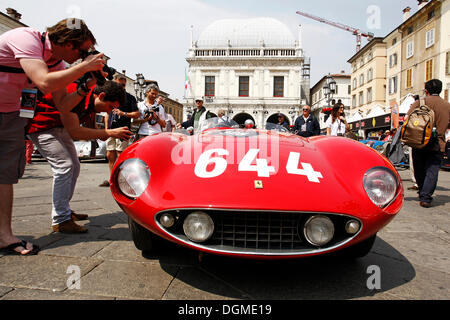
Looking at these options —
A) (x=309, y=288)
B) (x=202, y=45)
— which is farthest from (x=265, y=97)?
(x=309, y=288)

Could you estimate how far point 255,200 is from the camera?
1426 mm

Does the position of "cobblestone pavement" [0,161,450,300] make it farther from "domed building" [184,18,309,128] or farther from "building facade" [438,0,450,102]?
"domed building" [184,18,309,128]

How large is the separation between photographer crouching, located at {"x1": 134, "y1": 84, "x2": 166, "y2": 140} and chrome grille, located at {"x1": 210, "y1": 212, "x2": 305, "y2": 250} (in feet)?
10.2

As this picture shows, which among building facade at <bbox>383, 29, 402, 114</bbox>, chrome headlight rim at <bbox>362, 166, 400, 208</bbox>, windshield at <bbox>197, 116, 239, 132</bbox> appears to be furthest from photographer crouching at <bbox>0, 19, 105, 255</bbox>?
building facade at <bbox>383, 29, 402, 114</bbox>

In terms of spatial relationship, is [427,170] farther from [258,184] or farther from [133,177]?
[133,177]

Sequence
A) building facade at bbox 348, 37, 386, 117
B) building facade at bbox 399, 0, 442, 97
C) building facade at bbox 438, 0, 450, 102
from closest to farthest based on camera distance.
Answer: building facade at bbox 438, 0, 450, 102 < building facade at bbox 399, 0, 442, 97 < building facade at bbox 348, 37, 386, 117

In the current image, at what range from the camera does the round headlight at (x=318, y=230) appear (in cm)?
144

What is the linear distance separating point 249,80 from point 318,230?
129ft

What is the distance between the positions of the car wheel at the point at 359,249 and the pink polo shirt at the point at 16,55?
80.3 inches

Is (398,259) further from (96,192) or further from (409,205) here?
(96,192)

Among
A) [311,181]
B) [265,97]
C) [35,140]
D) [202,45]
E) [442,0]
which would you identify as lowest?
[311,181]

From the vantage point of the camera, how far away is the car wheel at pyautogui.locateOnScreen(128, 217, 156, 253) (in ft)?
5.78

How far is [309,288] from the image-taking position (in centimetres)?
→ 152

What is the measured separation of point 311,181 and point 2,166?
1.81 meters
